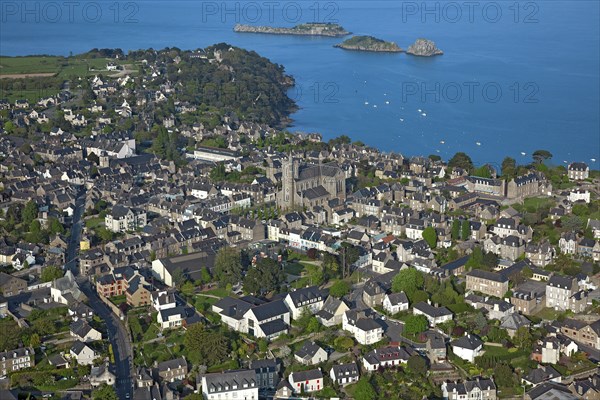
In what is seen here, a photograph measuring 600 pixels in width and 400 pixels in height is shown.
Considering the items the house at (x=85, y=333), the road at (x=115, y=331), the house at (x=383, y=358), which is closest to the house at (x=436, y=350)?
the house at (x=383, y=358)

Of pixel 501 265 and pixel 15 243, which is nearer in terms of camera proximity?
pixel 501 265

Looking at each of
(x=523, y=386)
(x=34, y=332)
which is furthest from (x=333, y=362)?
(x=34, y=332)

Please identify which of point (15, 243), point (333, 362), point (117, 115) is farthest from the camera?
point (117, 115)

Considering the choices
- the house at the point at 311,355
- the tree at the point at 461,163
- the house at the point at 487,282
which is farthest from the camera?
the tree at the point at 461,163

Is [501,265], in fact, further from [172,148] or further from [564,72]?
[564,72]

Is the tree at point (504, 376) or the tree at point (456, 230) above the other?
the tree at point (456, 230)

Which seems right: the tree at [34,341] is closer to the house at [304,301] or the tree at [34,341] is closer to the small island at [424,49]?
the house at [304,301]

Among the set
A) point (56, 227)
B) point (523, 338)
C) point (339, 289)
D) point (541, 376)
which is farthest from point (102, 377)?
point (56, 227)

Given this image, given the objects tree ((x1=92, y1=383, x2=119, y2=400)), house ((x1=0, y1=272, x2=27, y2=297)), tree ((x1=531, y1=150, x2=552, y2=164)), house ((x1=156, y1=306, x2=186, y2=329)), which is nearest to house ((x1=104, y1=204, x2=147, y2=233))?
house ((x1=0, y1=272, x2=27, y2=297))
